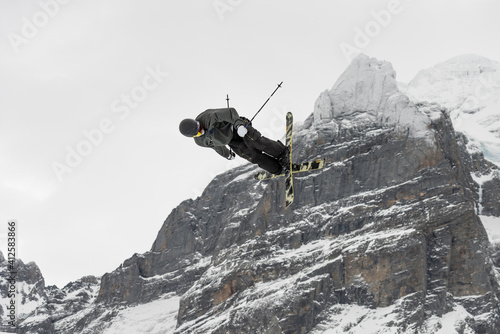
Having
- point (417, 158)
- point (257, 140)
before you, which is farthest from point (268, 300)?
point (257, 140)

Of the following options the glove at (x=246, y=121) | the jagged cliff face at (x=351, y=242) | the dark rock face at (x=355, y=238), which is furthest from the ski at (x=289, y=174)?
the dark rock face at (x=355, y=238)

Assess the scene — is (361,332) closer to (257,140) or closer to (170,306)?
(170,306)

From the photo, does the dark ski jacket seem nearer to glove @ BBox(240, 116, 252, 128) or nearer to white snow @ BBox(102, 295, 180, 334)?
glove @ BBox(240, 116, 252, 128)

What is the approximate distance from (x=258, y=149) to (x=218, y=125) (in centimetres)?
138

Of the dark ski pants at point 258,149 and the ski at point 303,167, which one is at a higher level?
the dark ski pants at point 258,149

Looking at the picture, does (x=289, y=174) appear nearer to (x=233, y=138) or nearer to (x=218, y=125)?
(x=233, y=138)

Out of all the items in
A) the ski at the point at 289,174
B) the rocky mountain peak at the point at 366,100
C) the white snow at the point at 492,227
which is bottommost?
the white snow at the point at 492,227

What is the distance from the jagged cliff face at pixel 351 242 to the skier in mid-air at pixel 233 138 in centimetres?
10312

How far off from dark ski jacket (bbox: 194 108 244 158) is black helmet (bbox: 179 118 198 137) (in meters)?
0.46

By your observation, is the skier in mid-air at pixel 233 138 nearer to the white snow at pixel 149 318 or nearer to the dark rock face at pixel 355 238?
the dark rock face at pixel 355 238

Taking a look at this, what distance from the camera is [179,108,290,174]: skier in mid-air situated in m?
15.4

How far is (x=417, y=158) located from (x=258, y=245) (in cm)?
3628

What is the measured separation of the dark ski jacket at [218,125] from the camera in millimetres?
15430

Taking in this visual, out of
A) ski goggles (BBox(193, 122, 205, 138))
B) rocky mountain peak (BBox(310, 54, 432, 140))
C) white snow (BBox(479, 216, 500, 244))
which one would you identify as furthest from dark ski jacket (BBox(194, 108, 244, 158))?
white snow (BBox(479, 216, 500, 244))
